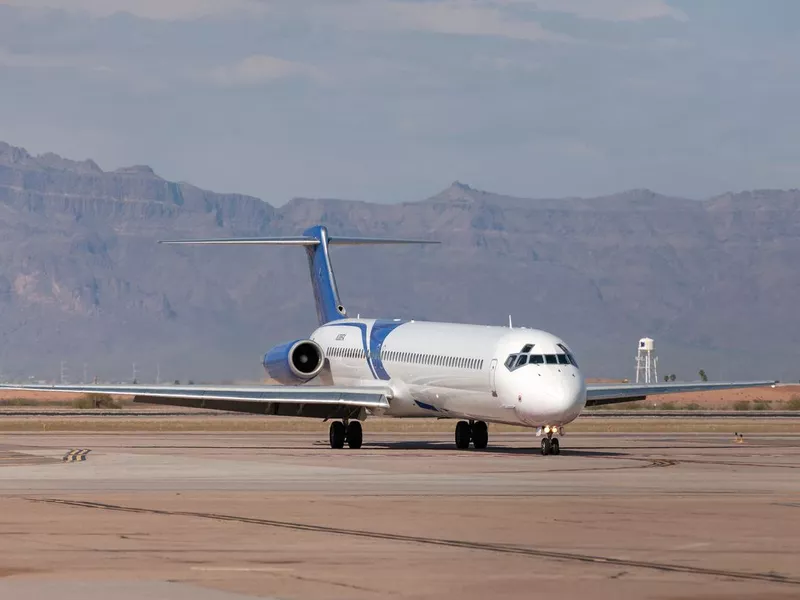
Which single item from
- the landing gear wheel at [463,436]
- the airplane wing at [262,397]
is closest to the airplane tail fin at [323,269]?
the airplane wing at [262,397]

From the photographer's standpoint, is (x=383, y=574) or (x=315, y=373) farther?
(x=315, y=373)

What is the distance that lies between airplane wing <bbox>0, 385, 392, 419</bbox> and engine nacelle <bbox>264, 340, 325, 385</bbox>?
6.12 meters

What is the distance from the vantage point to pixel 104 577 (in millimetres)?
17562

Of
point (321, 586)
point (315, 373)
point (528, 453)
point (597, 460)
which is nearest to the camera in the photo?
point (321, 586)

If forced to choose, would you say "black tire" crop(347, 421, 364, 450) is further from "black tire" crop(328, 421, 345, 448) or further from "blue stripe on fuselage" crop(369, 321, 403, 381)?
"blue stripe on fuselage" crop(369, 321, 403, 381)

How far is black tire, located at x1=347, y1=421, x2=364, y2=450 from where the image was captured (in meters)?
47.2

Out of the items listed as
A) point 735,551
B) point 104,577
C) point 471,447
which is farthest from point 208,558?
point 471,447

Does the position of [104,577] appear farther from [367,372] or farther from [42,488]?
[367,372]

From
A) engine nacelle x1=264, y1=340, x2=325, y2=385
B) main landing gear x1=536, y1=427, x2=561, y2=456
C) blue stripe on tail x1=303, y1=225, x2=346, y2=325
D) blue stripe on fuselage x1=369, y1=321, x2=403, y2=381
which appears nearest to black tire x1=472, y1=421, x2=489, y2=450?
blue stripe on fuselage x1=369, y1=321, x2=403, y2=381

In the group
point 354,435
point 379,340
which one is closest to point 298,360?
point 379,340

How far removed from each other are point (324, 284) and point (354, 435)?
13964 mm

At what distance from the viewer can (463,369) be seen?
43406 mm

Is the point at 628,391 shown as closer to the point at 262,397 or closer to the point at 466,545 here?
the point at 262,397

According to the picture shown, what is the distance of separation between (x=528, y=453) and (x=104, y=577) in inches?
1031
